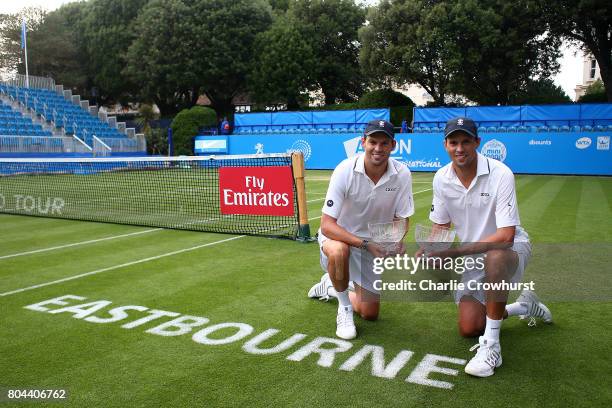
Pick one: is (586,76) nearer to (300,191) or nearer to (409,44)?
(409,44)

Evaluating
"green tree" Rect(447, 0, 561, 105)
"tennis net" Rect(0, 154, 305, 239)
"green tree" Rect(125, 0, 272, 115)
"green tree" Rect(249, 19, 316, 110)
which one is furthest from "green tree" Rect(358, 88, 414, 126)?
"tennis net" Rect(0, 154, 305, 239)

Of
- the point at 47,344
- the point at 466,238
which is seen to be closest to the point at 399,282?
the point at 466,238

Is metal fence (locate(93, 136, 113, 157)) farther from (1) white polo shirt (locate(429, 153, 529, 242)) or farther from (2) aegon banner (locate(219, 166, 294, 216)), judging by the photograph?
(1) white polo shirt (locate(429, 153, 529, 242))

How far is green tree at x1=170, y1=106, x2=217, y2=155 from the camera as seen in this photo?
35312mm

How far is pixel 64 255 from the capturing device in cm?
810

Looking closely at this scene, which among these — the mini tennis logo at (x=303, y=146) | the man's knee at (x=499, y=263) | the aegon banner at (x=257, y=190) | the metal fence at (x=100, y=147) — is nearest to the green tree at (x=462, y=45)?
the mini tennis logo at (x=303, y=146)

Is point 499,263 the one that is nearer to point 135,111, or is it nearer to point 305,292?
point 305,292

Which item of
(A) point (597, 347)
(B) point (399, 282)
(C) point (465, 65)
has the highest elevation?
(C) point (465, 65)

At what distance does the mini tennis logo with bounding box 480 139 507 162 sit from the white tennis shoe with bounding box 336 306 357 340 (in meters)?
21.9

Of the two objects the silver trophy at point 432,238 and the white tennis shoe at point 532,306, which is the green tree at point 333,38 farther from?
the silver trophy at point 432,238

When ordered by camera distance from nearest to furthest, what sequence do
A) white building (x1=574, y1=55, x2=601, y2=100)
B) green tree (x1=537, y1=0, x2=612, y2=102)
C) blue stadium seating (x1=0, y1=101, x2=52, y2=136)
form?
blue stadium seating (x1=0, y1=101, x2=52, y2=136), green tree (x1=537, y1=0, x2=612, y2=102), white building (x1=574, y1=55, x2=601, y2=100)

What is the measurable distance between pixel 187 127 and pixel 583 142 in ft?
80.7

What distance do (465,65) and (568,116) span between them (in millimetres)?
9240

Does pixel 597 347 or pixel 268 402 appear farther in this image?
pixel 597 347
